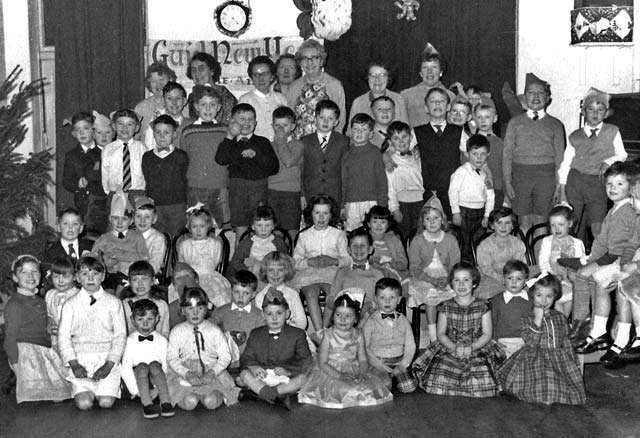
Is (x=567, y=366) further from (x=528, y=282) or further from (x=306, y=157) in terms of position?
(x=306, y=157)

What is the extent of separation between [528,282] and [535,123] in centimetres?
137

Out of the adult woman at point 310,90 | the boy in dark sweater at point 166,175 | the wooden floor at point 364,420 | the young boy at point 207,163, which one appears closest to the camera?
the wooden floor at point 364,420

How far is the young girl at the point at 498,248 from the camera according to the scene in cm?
601

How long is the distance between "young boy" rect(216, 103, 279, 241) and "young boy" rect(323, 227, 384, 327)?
784mm

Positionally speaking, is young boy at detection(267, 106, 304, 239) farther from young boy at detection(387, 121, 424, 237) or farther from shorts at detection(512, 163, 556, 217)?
shorts at detection(512, 163, 556, 217)

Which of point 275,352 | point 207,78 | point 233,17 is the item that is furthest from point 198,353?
point 233,17

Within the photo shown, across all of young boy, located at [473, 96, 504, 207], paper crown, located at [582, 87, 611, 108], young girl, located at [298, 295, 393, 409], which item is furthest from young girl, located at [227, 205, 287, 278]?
paper crown, located at [582, 87, 611, 108]

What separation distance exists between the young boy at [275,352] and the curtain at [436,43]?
340cm

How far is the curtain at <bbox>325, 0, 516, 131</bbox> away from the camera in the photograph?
8.37m

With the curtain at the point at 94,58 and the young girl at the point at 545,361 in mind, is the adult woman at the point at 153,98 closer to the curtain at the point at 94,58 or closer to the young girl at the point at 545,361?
the curtain at the point at 94,58

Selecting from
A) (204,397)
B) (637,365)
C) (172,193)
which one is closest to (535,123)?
(637,365)

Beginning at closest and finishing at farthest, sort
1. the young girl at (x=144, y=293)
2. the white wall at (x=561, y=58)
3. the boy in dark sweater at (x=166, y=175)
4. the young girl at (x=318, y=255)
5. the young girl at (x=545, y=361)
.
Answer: the young girl at (x=545, y=361) < the young girl at (x=144, y=293) < the young girl at (x=318, y=255) < the boy in dark sweater at (x=166, y=175) < the white wall at (x=561, y=58)

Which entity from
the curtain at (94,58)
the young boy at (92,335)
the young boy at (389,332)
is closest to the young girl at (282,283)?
the young boy at (389,332)

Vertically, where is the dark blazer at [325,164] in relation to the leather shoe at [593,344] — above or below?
above
